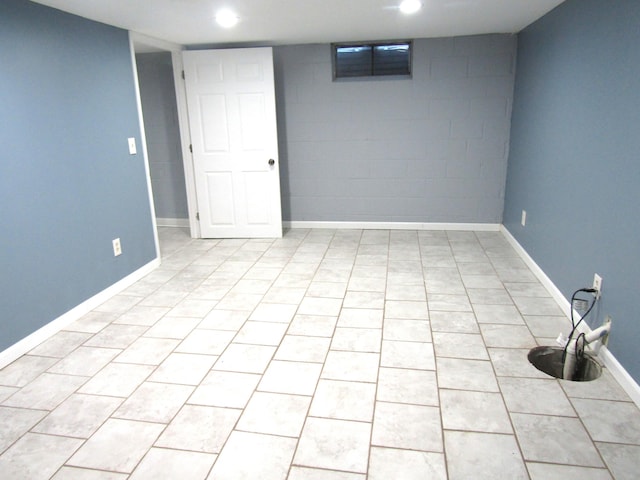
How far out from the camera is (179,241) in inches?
197

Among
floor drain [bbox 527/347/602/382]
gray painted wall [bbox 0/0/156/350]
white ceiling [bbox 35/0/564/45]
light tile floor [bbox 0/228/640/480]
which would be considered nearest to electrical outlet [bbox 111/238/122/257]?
gray painted wall [bbox 0/0/156/350]

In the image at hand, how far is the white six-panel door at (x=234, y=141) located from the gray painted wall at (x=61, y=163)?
41.4 inches

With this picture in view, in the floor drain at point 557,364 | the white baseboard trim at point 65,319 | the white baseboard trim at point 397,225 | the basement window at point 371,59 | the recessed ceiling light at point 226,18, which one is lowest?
Result: the floor drain at point 557,364

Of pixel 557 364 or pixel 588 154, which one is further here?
pixel 588 154

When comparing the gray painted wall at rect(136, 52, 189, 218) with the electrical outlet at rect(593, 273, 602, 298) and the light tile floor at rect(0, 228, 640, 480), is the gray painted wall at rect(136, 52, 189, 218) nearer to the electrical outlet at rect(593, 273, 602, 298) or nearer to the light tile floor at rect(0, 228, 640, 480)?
the light tile floor at rect(0, 228, 640, 480)

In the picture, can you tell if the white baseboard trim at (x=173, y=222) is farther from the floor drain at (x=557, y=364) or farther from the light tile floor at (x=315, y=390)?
the floor drain at (x=557, y=364)

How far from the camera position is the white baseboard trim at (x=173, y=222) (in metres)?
5.62

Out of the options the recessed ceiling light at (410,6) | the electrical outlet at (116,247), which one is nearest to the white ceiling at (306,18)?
the recessed ceiling light at (410,6)

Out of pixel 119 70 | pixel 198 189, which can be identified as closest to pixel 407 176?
pixel 198 189

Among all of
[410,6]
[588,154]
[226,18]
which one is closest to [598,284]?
[588,154]

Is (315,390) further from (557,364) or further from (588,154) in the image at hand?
(588,154)

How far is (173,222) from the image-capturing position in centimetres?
566

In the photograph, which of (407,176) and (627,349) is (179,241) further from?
(627,349)

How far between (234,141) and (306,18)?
167 cm
